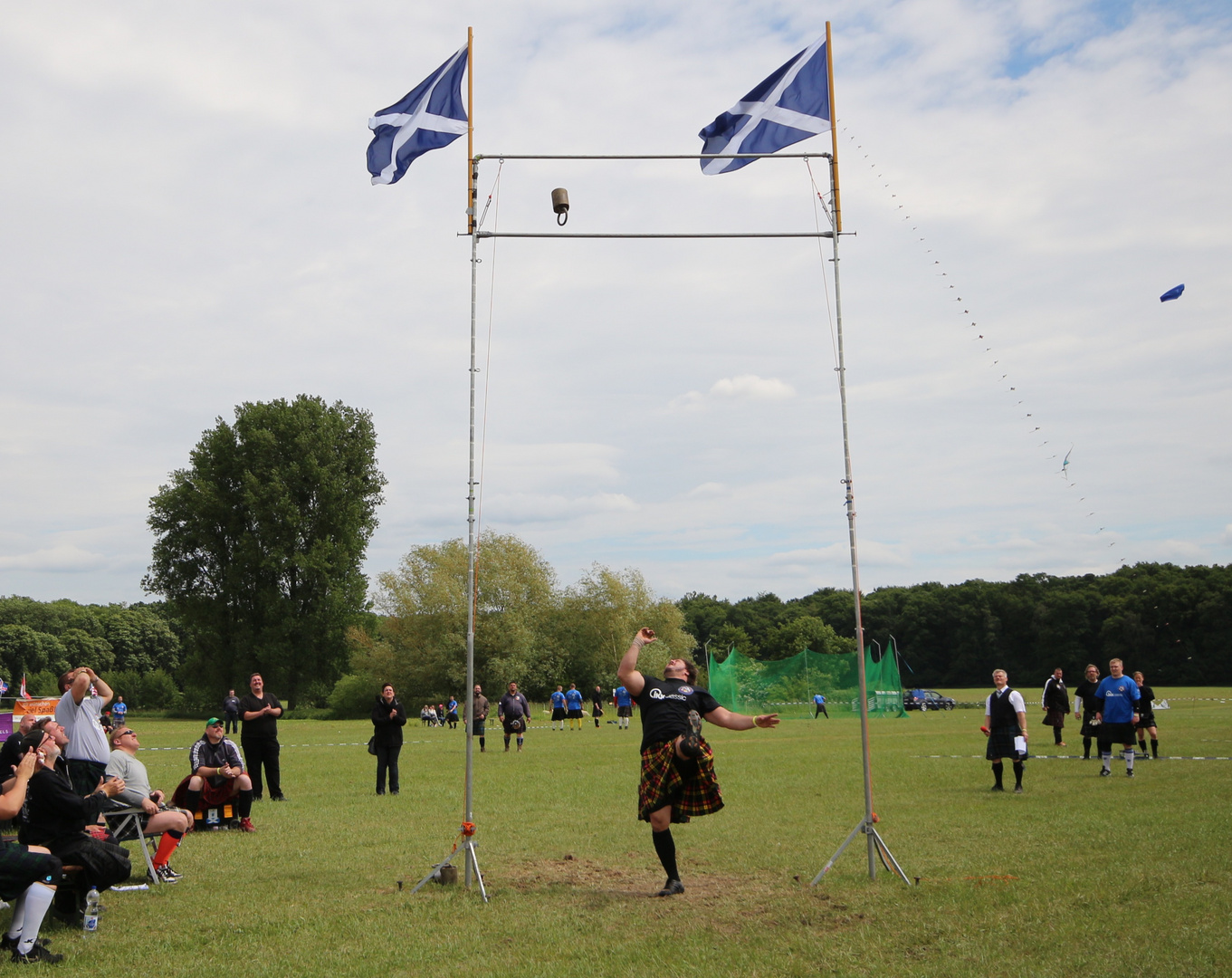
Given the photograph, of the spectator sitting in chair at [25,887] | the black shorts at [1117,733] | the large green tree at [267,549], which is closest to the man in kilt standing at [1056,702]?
the black shorts at [1117,733]

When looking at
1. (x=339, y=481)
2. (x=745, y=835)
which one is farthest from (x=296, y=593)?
(x=745, y=835)

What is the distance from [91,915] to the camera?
22.8 feet

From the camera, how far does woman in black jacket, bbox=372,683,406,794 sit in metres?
15.4

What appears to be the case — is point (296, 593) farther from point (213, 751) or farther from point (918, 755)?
point (213, 751)

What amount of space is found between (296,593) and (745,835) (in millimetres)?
42392

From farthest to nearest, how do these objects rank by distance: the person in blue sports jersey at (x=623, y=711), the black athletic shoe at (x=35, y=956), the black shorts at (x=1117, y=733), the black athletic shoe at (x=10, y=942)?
the person in blue sports jersey at (x=623, y=711) → the black shorts at (x=1117, y=733) → the black athletic shoe at (x=10, y=942) → the black athletic shoe at (x=35, y=956)

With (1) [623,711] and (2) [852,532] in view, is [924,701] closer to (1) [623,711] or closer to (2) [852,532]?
(1) [623,711]

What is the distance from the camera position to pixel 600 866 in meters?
9.05

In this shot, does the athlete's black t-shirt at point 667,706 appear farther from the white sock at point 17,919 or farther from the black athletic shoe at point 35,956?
the white sock at point 17,919

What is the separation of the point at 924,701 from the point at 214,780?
5249 centimetres

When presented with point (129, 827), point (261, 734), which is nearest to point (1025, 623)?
point (261, 734)

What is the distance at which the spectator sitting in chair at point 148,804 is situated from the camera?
8.74m

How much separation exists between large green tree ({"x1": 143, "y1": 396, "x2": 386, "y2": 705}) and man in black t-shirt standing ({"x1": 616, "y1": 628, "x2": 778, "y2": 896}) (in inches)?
1661

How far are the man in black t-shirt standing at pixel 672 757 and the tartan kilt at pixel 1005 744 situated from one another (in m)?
7.41
